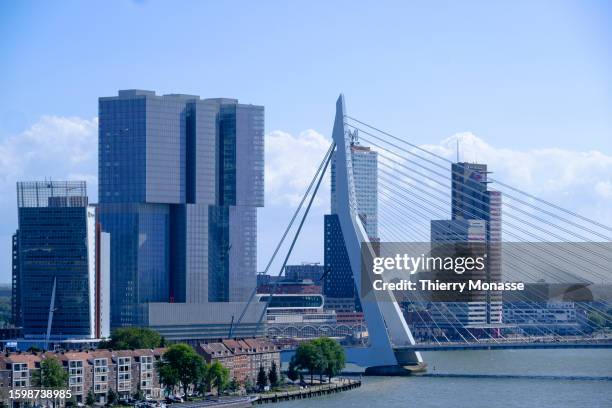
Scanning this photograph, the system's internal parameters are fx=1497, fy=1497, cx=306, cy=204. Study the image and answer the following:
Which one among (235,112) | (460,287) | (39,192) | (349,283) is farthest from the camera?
(349,283)

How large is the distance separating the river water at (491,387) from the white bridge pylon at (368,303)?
62 centimetres

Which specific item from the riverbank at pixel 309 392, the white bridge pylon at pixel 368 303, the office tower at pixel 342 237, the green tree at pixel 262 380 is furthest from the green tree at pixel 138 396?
the office tower at pixel 342 237

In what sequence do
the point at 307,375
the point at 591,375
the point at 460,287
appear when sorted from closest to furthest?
the point at 591,375 → the point at 307,375 → the point at 460,287

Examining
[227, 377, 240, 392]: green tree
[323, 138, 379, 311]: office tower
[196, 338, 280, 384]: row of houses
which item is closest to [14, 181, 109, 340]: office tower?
[196, 338, 280, 384]: row of houses

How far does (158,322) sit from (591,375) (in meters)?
16.5

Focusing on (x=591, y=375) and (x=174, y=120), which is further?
(x=174, y=120)

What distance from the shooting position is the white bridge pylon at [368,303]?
3170cm

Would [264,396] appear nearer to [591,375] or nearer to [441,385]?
[441,385]

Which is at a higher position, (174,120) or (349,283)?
(174,120)

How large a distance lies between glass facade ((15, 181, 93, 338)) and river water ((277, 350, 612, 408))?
9.53m

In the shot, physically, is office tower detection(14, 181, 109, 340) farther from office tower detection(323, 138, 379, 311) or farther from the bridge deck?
office tower detection(323, 138, 379, 311)

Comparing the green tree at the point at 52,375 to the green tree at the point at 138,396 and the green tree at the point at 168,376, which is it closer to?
the green tree at the point at 138,396

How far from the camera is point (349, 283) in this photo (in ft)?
215

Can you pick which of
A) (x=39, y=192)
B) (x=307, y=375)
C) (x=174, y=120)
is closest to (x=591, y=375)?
(x=307, y=375)
